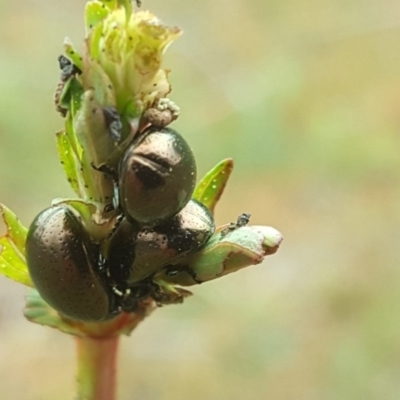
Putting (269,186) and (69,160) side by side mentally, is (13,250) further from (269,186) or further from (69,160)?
(269,186)

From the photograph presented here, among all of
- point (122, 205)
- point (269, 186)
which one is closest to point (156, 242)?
point (122, 205)

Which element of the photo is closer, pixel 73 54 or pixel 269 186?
pixel 73 54

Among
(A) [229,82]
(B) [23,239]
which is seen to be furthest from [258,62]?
(B) [23,239]

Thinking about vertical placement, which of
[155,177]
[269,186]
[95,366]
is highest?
[155,177]

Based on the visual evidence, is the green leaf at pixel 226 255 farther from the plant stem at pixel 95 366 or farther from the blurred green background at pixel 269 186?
the blurred green background at pixel 269 186

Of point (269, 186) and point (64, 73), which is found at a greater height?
point (64, 73)

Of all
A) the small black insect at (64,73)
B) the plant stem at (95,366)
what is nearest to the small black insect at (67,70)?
the small black insect at (64,73)

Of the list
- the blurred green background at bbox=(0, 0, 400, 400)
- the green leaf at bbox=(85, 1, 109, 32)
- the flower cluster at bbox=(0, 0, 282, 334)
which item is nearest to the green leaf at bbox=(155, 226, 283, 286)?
the flower cluster at bbox=(0, 0, 282, 334)
